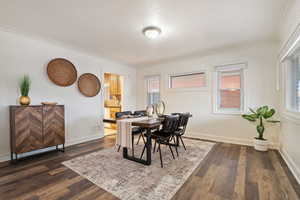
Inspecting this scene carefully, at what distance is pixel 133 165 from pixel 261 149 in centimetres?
277

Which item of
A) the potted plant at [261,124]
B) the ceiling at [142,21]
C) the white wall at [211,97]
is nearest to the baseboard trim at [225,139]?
the white wall at [211,97]

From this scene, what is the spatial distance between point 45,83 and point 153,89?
327 cm

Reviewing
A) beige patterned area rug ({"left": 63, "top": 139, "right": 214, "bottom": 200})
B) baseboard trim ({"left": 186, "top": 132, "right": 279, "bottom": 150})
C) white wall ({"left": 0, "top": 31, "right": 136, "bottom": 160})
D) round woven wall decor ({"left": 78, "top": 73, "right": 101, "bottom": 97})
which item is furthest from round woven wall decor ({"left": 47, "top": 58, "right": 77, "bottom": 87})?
baseboard trim ({"left": 186, "top": 132, "right": 279, "bottom": 150})

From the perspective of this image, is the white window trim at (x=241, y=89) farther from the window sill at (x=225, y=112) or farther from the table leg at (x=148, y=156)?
the table leg at (x=148, y=156)

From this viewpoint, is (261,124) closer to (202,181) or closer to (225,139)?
(225,139)

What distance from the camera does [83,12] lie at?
2.14 meters

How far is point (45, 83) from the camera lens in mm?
3168

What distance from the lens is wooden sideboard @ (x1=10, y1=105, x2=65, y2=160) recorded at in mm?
2504

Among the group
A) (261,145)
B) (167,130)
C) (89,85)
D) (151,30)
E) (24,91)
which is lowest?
(261,145)

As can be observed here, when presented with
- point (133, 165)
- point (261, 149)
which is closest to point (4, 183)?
point (133, 165)

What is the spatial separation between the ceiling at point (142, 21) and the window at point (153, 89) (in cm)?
182

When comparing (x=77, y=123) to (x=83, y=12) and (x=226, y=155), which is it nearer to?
(x=83, y=12)

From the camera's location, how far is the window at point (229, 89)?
3672 mm

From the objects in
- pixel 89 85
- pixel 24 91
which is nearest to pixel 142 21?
pixel 89 85
